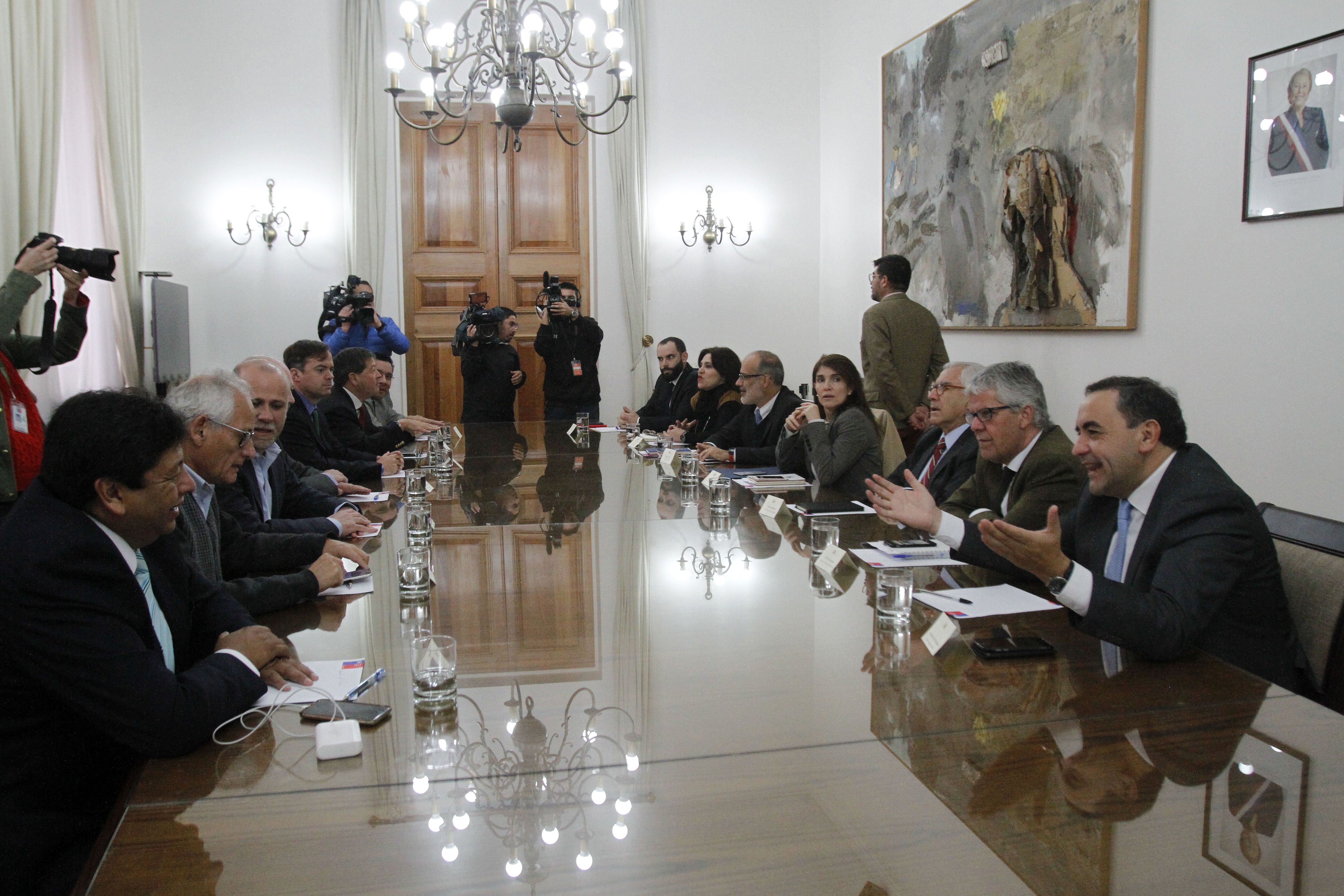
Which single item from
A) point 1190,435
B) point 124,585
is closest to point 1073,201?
point 1190,435

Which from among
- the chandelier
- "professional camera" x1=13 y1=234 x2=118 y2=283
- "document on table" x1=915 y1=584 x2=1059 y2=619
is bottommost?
"document on table" x1=915 y1=584 x2=1059 y2=619

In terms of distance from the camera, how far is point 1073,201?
552cm

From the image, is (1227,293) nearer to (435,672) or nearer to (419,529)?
(419,529)

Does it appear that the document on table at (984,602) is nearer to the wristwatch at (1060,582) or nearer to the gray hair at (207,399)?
the wristwatch at (1060,582)

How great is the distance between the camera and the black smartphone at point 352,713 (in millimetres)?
1551

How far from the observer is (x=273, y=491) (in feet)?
11.1

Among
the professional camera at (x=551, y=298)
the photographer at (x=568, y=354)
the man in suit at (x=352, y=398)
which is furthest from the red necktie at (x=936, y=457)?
the professional camera at (x=551, y=298)

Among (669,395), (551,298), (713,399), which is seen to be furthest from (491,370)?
(713,399)

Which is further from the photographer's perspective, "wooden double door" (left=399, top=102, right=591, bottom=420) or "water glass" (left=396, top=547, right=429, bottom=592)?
"wooden double door" (left=399, top=102, right=591, bottom=420)

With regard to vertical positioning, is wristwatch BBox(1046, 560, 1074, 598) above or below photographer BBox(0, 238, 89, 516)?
below

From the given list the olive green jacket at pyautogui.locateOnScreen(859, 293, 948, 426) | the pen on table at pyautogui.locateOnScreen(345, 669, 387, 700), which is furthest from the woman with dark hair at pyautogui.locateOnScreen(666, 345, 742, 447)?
the pen on table at pyautogui.locateOnScreen(345, 669, 387, 700)

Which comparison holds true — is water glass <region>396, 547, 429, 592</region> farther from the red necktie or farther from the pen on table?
the red necktie

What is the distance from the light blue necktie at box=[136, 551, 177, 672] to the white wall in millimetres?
4194

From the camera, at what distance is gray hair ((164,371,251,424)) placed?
2.36 metres
